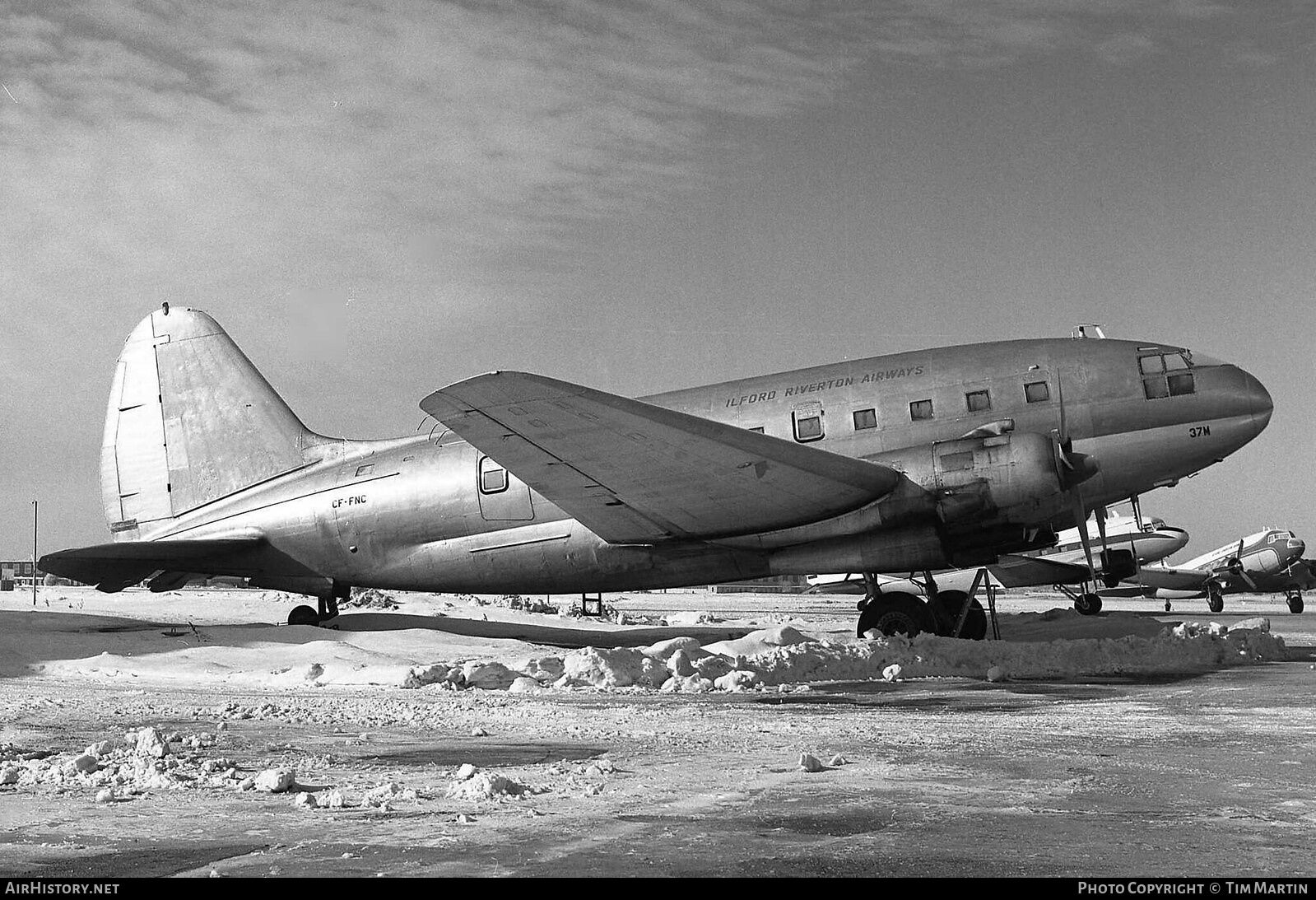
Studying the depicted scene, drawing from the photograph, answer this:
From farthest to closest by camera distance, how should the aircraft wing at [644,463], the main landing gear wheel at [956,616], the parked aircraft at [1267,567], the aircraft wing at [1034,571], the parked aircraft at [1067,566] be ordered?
the parked aircraft at [1267,567] < the aircraft wing at [1034,571] < the parked aircraft at [1067,566] < the main landing gear wheel at [956,616] < the aircraft wing at [644,463]

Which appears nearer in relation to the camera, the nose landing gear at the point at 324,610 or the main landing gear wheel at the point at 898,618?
the main landing gear wheel at the point at 898,618

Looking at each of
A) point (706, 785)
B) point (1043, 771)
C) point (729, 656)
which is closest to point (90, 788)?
point (706, 785)

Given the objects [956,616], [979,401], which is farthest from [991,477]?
[956,616]

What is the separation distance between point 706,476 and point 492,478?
4.32m

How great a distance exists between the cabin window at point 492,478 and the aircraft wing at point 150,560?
4.58m

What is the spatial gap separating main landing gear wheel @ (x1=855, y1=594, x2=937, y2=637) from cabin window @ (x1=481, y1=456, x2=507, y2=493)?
6162mm

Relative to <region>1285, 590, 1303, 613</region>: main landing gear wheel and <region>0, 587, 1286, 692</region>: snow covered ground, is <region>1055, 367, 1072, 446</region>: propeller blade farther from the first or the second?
<region>1285, 590, 1303, 613</region>: main landing gear wheel

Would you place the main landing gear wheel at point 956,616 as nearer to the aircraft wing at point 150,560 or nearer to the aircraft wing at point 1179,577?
the aircraft wing at point 150,560

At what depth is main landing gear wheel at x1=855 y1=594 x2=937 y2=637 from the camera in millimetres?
17359

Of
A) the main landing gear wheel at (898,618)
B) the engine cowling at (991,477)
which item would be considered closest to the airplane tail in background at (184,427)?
the main landing gear wheel at (898,618)

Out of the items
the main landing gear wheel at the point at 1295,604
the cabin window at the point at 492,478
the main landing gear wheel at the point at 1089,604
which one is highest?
the cabin window at the point at 492,478

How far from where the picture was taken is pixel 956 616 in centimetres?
1908

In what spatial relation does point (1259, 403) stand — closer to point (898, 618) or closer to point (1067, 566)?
point (898, 618)

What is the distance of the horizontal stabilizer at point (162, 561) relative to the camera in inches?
723
